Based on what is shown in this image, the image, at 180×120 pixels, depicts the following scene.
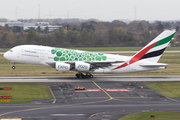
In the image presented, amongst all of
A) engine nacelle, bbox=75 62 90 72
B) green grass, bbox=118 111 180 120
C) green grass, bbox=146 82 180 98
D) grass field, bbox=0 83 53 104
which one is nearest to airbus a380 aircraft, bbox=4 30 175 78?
engine nacelle, bbox=75 62 90 72

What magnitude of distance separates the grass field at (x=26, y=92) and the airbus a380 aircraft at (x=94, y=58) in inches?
302

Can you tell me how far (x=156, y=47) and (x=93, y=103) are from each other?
77.1 ft

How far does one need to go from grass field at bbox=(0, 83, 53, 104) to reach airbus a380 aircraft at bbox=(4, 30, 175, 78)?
25.2 feet

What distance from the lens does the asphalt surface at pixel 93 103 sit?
1126 inches

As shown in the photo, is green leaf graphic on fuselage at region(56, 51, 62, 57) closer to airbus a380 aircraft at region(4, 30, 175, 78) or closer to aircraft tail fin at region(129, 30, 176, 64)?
airbus a380 aircraft at region(4, 30, 175, 78)

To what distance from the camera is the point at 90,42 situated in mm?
170250

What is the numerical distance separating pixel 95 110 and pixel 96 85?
52.9 feet

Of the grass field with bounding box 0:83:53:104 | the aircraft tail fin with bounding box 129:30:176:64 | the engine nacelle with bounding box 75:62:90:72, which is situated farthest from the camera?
the aircraft tail fin with bounding box 129:30:176:64

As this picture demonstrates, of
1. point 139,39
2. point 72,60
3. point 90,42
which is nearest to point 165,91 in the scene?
point 72,60

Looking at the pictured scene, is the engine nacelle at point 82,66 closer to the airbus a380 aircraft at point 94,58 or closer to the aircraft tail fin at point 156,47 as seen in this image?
the airbus a380 aircraft at point 94,58

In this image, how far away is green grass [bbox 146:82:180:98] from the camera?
39878mm

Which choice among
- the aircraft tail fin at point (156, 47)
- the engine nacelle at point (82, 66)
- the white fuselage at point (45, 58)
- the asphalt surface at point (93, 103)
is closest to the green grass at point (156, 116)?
the asphalt surface at point (93, 103)

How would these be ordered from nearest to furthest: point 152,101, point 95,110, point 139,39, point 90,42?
point 95,110 → point 152,101 → point 90,42 → point 139,39

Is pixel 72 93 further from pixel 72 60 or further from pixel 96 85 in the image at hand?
pixel 72 60
